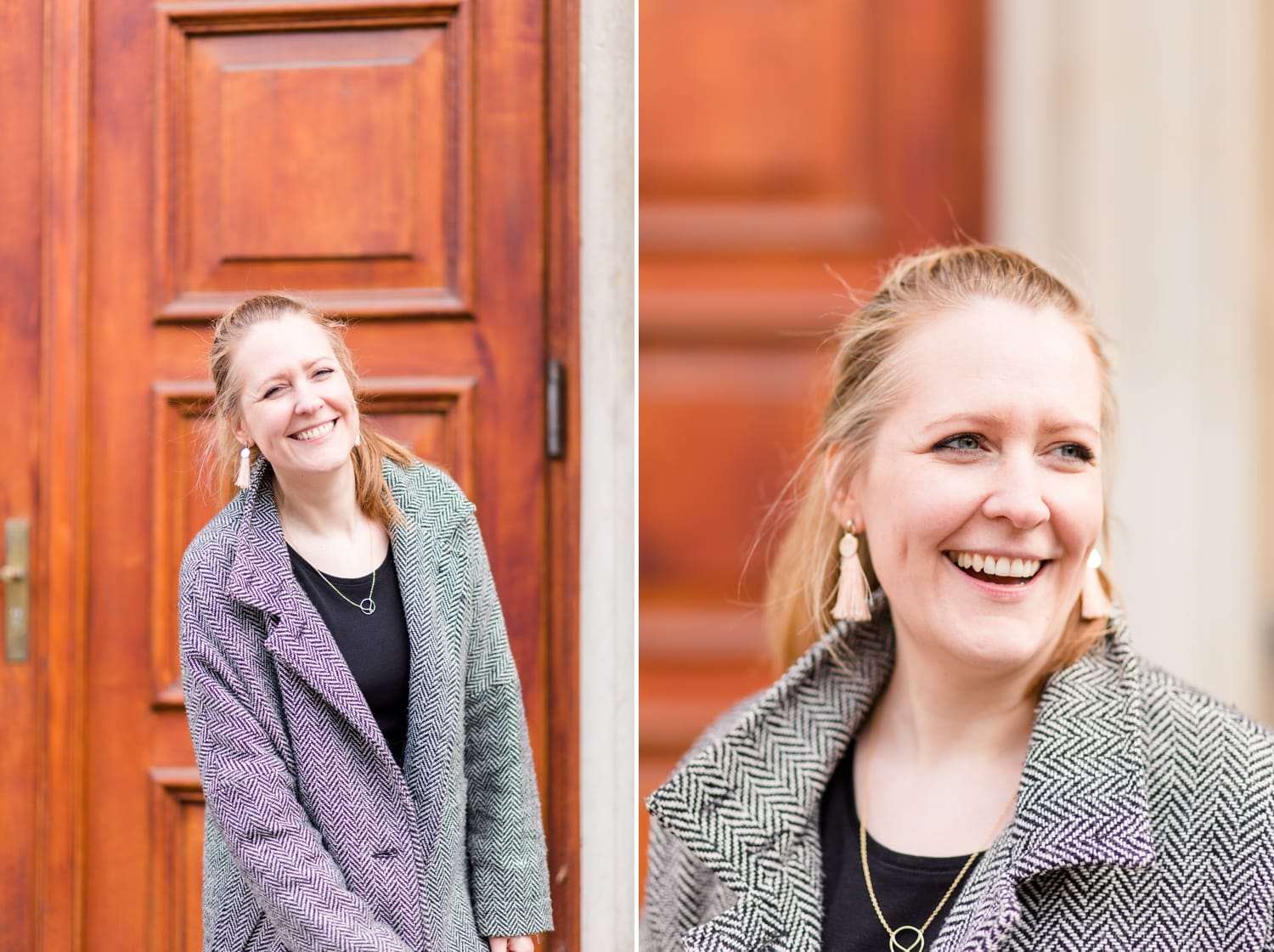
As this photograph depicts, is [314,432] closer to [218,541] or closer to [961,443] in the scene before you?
[218,541]

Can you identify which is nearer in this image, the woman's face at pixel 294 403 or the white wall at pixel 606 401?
the woman's face at pixel 294 403

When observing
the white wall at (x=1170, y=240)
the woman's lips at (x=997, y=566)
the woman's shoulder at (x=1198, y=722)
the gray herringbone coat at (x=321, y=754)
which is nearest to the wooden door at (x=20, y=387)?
the gray herringbone coat at (x=321, y=754)

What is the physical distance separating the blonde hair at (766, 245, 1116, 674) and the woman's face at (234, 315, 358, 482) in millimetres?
435

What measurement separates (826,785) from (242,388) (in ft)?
1.99

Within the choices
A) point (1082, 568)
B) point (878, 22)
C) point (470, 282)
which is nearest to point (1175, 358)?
point (878, 22)

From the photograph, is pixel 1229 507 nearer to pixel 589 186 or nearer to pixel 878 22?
pixel 878 22

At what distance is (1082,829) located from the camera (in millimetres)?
942

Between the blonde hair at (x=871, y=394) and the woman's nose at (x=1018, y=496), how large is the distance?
0.13 m

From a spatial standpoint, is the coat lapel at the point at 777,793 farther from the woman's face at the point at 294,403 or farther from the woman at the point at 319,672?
the woman's face at the point at 294,403

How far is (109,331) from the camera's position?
1.14 metres

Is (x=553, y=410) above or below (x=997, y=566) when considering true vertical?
above

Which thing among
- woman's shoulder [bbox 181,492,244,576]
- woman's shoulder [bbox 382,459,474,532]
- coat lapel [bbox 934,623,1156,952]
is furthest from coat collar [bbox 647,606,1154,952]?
woman's shoulder [bbox 181,492,244,576]

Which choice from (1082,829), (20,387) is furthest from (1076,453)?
(20,387)

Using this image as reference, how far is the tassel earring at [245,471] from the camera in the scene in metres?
0.91
